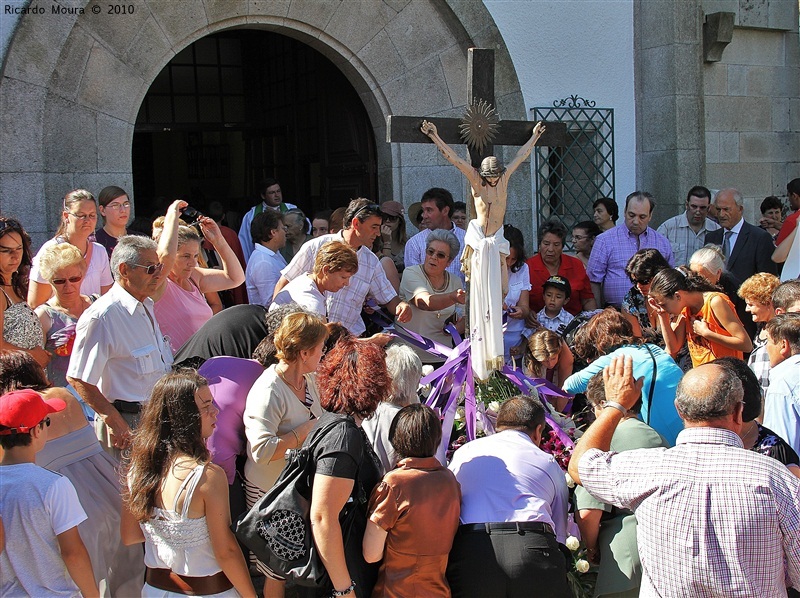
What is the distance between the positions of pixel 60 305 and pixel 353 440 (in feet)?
6.79

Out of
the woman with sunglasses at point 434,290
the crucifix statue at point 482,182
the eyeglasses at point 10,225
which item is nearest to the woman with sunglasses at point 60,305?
the eyeglasses at point 10,225

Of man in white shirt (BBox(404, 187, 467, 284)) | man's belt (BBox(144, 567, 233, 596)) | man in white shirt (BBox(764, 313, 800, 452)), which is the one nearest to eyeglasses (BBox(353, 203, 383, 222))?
man in white shirt (BBox(404, 187, 467, 284))

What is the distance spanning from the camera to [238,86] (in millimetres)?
11609

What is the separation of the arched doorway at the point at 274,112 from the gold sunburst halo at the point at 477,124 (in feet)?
10.1

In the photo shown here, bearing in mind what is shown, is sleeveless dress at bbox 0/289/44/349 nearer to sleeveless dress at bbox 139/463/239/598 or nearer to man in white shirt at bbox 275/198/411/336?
sleeveless dress at bbox 139/463/239/598

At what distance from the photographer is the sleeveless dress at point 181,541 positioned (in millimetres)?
3289

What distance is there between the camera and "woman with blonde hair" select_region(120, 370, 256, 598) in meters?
3.30

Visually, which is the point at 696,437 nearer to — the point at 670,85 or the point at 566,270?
the point at 566,270

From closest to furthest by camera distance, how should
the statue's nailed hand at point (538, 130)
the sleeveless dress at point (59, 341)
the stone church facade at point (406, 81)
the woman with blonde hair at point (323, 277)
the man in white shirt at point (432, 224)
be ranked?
1. the sleeveless dress at point (59, 341)
2. the woman with blonde hair at point (323, 277)
3. the statue's nailed hand at point (538, 130)
4. the stone church facade at point (406, 81)
5. the man in white shirt at point (432, 224)

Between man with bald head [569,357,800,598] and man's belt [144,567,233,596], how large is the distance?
1.41 metres

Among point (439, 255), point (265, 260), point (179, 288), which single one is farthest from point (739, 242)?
point (179, 288)

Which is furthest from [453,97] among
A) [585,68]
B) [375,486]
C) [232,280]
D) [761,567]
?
[761,567]

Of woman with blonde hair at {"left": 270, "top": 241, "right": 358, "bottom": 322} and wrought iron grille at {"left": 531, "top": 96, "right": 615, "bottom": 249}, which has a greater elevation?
wrought iron grille at {"left": 531, "top": 96, "right": 615, "bottom": 249}

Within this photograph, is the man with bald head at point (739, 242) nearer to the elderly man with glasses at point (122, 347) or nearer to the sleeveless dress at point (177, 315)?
the sleeveless dress at point (177, 315)
